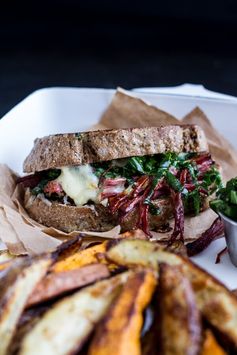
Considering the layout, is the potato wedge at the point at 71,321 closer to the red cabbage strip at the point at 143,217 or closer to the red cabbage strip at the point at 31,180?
the red cabbage strip at the point at 143,217

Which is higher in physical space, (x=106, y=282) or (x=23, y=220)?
(x=106, y=282)

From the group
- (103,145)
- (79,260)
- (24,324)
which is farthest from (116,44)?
(24,324)

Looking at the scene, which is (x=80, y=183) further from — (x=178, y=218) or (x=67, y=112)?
(x=67, y=112)

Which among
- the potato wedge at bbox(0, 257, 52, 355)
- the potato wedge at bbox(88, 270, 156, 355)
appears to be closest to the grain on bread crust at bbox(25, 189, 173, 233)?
the potato wedge at bbox(0, 257, 52, 355)

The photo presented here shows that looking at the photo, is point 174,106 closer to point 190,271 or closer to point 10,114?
point 10,114

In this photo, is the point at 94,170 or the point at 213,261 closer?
the point at 213,261

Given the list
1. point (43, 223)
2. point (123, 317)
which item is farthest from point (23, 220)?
point (123, 317)

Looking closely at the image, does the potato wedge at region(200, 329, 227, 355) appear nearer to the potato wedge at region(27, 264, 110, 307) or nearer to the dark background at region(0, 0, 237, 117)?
the potato wedge at region(27, 264, 110, 307)
